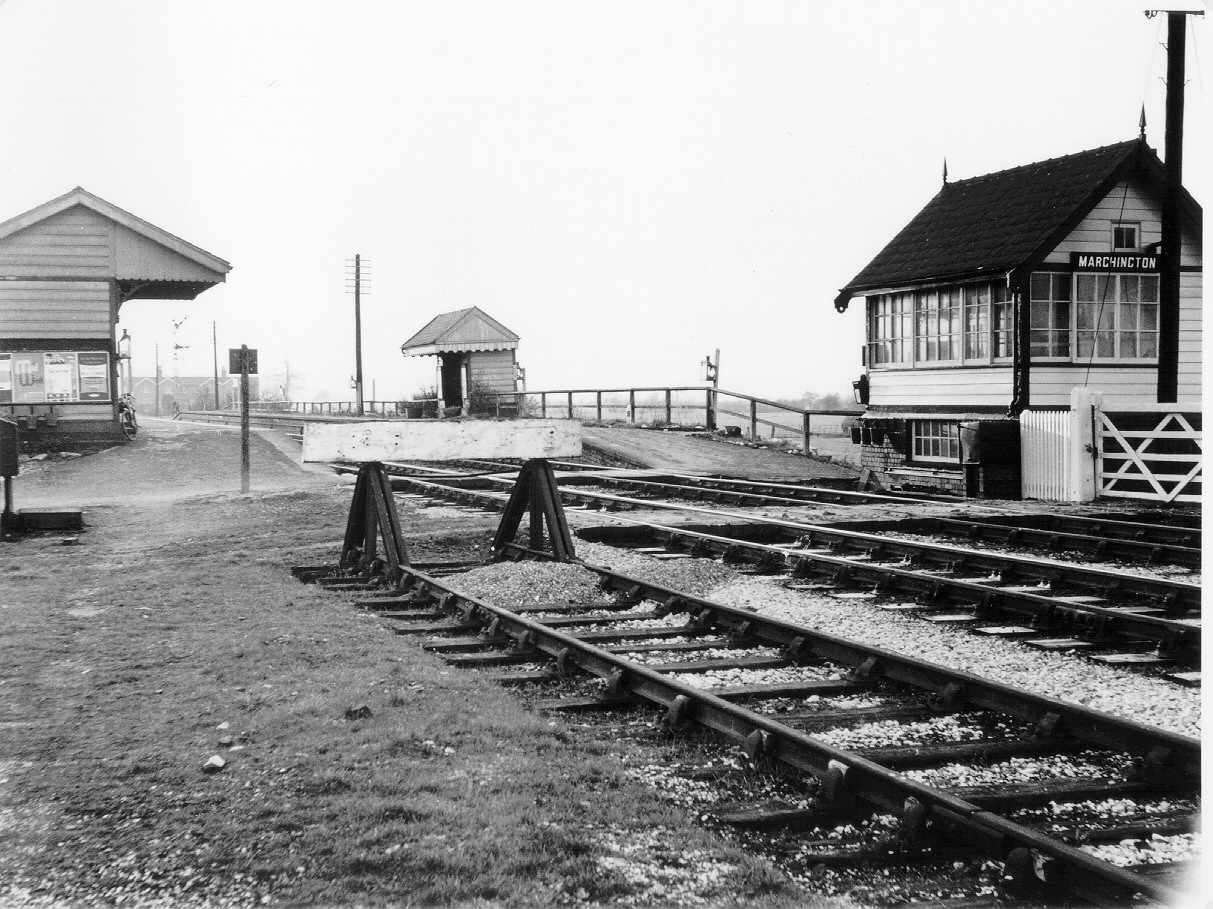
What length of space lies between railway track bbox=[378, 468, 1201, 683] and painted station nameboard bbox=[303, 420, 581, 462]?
2.20 meters

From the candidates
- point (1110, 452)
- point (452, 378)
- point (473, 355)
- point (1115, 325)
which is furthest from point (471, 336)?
point (1110, 452)

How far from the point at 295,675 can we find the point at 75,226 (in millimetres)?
23395

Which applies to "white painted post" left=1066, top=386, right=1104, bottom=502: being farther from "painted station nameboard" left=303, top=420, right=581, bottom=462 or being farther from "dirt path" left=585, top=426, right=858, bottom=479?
"painted station nameboard" left=303, top=420, right=581, bottom=462

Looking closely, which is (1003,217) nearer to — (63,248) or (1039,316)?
(1039,316)

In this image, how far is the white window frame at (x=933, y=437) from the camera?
69.9ft

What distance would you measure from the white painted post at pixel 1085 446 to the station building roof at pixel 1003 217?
3.85 metres

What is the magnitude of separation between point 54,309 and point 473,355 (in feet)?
73.5

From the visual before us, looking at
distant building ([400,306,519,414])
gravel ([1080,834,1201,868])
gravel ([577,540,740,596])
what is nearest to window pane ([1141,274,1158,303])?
gravel ([577,540,740,596])

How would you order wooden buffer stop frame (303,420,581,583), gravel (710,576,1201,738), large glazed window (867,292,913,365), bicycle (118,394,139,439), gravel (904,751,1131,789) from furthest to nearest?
bicycle (118,394,139,439) → large glazed window (867,292,913,365) → wooden buffer stop frame (303,420,581,583) → gravel (710,576,1201,738) → gravel (904,751,1131,789)

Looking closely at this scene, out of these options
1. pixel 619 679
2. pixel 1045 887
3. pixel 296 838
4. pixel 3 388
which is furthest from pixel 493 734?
pixel 3 388

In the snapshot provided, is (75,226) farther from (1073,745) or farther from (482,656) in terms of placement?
(1073,745)

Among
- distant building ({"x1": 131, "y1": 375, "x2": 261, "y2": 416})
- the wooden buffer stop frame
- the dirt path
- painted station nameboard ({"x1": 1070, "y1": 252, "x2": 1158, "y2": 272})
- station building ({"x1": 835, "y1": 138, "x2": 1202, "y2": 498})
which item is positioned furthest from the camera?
distant building ({"x1": 131, "y1": 375, "x2": 261, "y2": 416})

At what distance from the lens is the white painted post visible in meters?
16.5

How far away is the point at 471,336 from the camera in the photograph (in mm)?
46875
